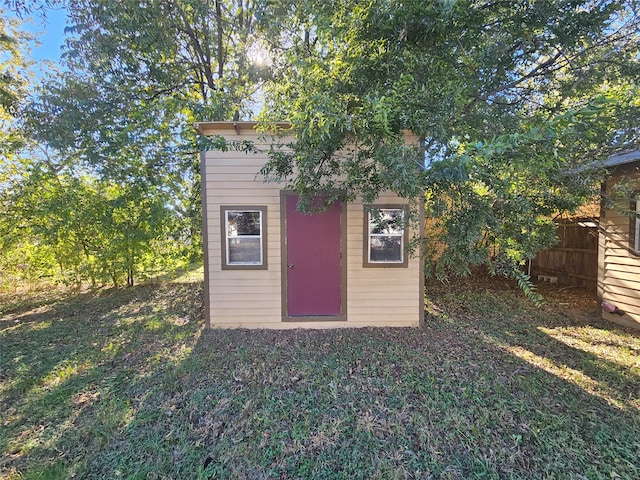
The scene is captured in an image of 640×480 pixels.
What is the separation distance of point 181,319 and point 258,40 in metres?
5.45

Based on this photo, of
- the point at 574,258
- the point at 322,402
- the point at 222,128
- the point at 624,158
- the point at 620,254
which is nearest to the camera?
the point at 322,402

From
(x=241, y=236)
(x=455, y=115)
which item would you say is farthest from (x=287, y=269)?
(x=455, y=115)

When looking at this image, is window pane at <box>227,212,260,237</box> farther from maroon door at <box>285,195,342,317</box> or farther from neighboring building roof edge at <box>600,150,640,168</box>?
neighboring building roof edge at <box>600,150,640,168</box>

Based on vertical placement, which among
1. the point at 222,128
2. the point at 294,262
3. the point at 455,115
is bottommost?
the point at 294,262

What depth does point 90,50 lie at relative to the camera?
4.75m

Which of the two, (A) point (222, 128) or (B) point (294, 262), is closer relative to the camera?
(A) point (222, 128)

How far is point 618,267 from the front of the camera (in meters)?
4.60

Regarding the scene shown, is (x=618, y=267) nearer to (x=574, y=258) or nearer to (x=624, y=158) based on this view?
(x=624, y=158)

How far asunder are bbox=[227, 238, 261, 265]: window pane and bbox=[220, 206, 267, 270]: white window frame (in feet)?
0.11

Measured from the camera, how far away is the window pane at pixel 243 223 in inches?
179

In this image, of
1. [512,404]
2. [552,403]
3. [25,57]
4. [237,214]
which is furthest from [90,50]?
[552,403]

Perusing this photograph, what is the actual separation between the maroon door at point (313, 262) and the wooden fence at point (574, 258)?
551 cm

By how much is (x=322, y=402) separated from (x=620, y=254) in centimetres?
542

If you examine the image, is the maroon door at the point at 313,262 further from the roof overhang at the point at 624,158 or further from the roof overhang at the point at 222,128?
the roof overhang at the point at 624,158
